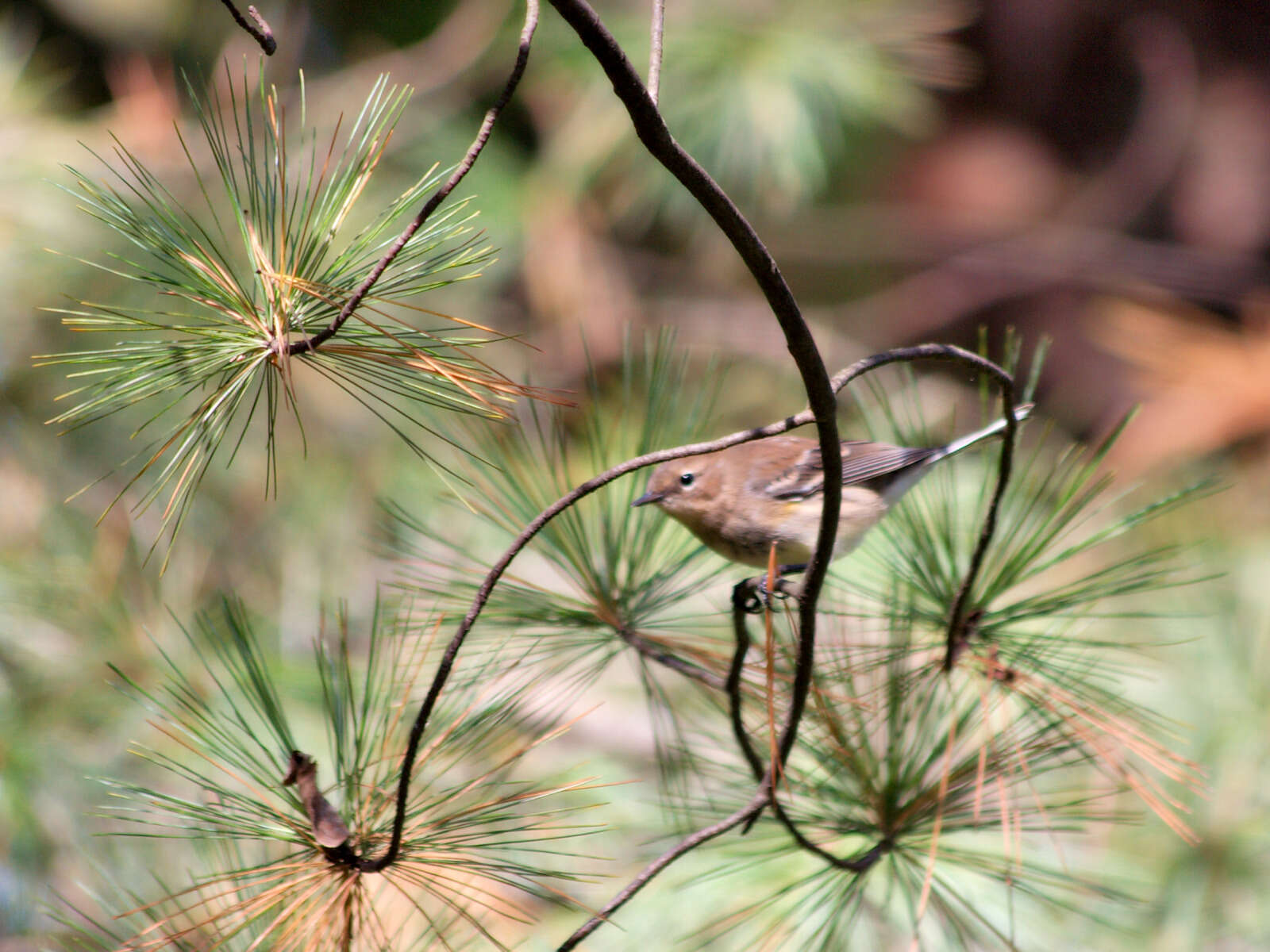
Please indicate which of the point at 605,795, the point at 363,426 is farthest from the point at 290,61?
the point at 605,795

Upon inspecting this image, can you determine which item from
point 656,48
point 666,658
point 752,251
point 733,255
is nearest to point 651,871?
point 666,658

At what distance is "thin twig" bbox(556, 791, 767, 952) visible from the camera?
0.70 meters

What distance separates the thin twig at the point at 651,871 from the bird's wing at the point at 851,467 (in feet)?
1.44

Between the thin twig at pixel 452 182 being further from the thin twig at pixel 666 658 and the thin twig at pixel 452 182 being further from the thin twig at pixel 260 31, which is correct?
the thin twig at pixel 666 658

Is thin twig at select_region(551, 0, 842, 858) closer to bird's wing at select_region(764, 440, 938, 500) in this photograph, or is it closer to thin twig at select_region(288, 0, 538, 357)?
thin twig at select_region(288, 0, 538, 357)

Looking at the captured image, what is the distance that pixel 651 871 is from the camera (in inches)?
28.7

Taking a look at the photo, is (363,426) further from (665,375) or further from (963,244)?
(963,244)

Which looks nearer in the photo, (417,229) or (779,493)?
(417,229)

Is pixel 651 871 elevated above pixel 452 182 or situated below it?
below

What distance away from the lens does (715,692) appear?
110 centimetres

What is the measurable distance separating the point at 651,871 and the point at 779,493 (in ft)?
1.84

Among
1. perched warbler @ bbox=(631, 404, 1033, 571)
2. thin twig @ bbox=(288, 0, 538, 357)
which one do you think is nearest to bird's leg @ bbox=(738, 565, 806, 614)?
perched warbler @ bbox=(631, 404, 1033, 571)

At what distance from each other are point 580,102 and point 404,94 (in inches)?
92.9

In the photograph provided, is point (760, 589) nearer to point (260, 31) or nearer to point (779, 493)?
point (779, 493)
